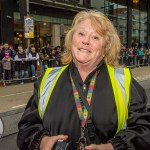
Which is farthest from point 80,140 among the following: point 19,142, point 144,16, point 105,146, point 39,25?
point 144,16

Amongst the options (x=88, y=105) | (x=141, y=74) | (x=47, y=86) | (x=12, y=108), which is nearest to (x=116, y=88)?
(x=88, y=105)

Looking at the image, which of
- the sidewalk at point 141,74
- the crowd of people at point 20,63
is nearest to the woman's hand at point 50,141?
the crowd of people at point 20,63

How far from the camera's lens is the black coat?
6.77 feet

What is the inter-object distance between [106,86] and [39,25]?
20235 millimetres

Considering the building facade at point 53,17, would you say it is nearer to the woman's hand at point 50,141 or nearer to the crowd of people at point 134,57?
the crowd of people at point 134,57

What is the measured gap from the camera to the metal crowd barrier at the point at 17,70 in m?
12.8

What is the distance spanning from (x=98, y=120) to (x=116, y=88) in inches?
9.5

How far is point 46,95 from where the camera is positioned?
2182 mm

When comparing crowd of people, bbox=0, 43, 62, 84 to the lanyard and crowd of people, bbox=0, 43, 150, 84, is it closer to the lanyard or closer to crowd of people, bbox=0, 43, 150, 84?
crowd of people, bbox=0, 43, 150, 84

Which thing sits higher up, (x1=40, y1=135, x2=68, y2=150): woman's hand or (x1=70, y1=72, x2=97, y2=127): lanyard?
(x1=70, y1=72, x2=97, y2=127): lanyard

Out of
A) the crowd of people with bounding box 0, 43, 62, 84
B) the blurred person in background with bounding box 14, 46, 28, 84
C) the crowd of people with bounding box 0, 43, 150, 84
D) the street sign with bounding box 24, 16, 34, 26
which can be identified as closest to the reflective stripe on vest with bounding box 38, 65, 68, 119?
the crowd of people with bounding box 0, 43, 150, 84

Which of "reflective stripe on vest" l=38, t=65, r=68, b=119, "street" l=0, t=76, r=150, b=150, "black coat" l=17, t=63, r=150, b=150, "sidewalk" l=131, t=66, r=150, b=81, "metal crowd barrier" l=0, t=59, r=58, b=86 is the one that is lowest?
"street" l=0, t=76, r=150, b=150

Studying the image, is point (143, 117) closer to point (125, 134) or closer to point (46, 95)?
point (125, 134)

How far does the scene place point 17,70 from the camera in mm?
13438
